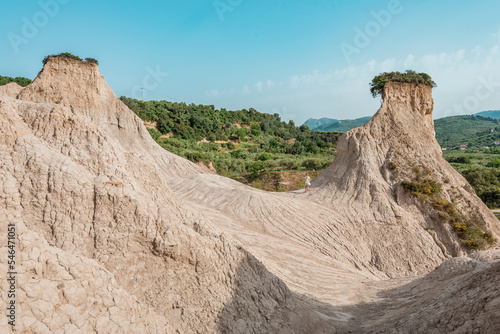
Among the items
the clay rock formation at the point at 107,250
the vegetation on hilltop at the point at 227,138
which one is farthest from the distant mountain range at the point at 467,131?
the clay rock formation at the point at 107,250

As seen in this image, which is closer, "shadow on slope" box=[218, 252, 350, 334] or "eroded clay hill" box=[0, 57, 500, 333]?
"eroded clay hill" box=[0, 57, 500, 333]

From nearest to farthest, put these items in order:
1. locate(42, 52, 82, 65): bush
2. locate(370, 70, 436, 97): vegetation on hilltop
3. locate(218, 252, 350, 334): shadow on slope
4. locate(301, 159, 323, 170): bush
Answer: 1. locate(218, 252, 350, 334): shadow on slope
2. locate(370, 70, 436, 97): vegetation on hilltop
3. locate(42, 52, 82, 65): bush
4. locate(301, 159, 323, 170): bush

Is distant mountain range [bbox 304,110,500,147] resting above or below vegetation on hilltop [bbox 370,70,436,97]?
above

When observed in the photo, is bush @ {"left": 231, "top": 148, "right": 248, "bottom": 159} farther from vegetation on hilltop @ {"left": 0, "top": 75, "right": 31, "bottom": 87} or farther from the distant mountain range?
the distant mountain range

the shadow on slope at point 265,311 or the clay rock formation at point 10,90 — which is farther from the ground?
the clay rock formation at point 10,90

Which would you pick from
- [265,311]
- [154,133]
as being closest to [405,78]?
[265,311]

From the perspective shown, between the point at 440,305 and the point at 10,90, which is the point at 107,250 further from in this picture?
the point at 10,90

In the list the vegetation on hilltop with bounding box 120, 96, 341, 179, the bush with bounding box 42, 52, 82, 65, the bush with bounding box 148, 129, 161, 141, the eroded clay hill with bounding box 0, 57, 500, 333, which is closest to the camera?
the eroded clay hill with bounding box 0, 57, 500, 333

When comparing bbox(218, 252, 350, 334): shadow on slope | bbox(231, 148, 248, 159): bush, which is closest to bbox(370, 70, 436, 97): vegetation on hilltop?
bbox(218, 252, 350, 334): shadow on slope

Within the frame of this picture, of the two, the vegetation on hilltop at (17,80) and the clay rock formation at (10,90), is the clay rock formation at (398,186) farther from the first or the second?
the vegetation on hilltop at (17,80)

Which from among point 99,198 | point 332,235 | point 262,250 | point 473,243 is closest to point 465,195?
point 473,243

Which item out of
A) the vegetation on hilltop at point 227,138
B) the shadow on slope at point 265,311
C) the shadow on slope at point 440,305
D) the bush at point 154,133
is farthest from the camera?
the bush at point 154,133

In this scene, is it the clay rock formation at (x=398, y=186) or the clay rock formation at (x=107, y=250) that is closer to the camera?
the clay rock formation at (x=107, y=250)

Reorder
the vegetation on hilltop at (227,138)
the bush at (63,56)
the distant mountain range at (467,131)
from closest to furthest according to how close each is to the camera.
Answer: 1. the bush at (63,56)
2. the vegetation on hilltop at (227,138)
3. the distant mountain range at (467,131)
